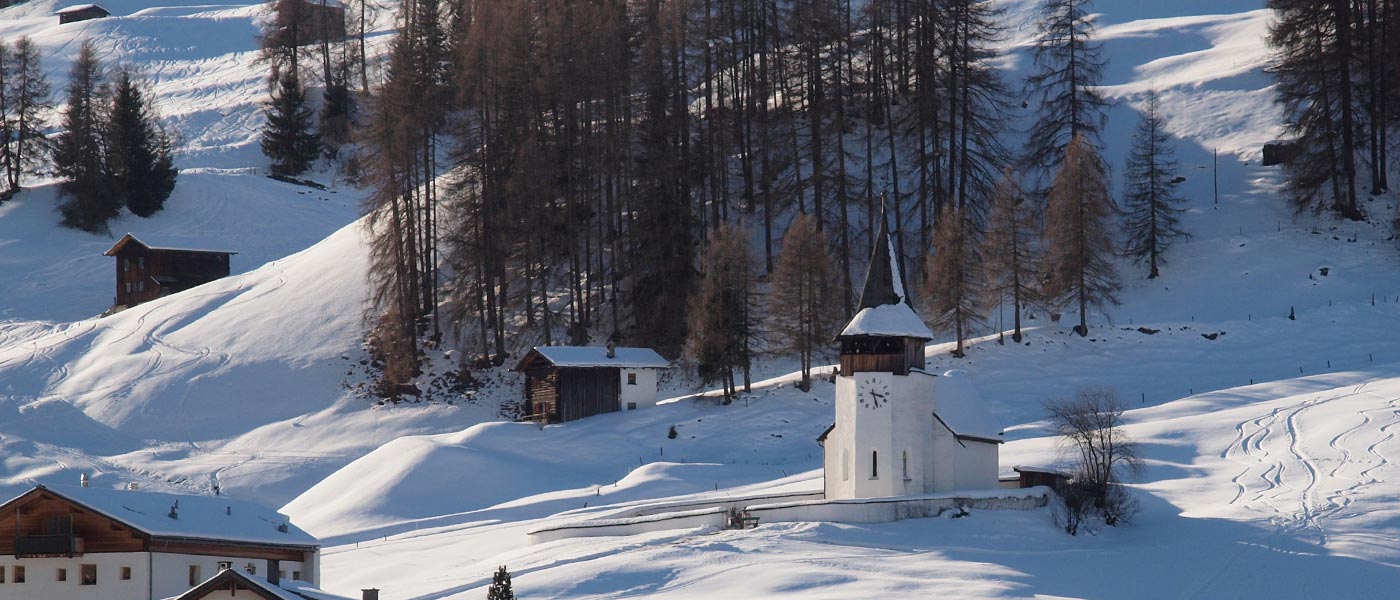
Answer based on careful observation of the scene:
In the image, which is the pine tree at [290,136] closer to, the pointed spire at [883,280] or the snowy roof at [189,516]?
the pointed spire at [883,280]

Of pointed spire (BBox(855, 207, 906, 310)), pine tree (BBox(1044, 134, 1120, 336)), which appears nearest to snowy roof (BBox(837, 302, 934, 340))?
pointed spire (BBox(855, 207, 906, 310))

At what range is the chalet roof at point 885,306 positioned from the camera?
160 ft

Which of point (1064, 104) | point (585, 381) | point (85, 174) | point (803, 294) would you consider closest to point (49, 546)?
point (585, 381)

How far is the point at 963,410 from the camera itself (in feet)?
162

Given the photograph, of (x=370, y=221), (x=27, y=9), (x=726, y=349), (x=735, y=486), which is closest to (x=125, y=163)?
(x=370, y=221)

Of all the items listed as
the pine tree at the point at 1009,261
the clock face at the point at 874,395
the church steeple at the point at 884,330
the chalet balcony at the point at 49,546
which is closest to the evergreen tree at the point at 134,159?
the pine tree at the point at 1009,261

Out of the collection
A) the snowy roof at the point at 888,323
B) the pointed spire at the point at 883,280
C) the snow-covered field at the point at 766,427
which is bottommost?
the snow-covered field at the point at 766,427

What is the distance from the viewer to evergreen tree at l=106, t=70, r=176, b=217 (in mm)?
93312

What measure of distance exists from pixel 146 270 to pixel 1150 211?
5059 cm

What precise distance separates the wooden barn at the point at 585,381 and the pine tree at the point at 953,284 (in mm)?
10921

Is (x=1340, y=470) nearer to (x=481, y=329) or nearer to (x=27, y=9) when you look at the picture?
(x=481, y=329)

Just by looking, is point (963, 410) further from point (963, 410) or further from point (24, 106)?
point (24, 106)

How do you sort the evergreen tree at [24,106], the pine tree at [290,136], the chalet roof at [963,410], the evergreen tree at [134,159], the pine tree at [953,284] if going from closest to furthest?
1. the chalet roof at [963,410]
2. the pine tree at [953,284]
3. the evergreen tree at [134,159]
4. the evergreen tree at [24,106]
5. the pine tree at [290,136]

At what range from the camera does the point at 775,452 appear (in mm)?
56188
